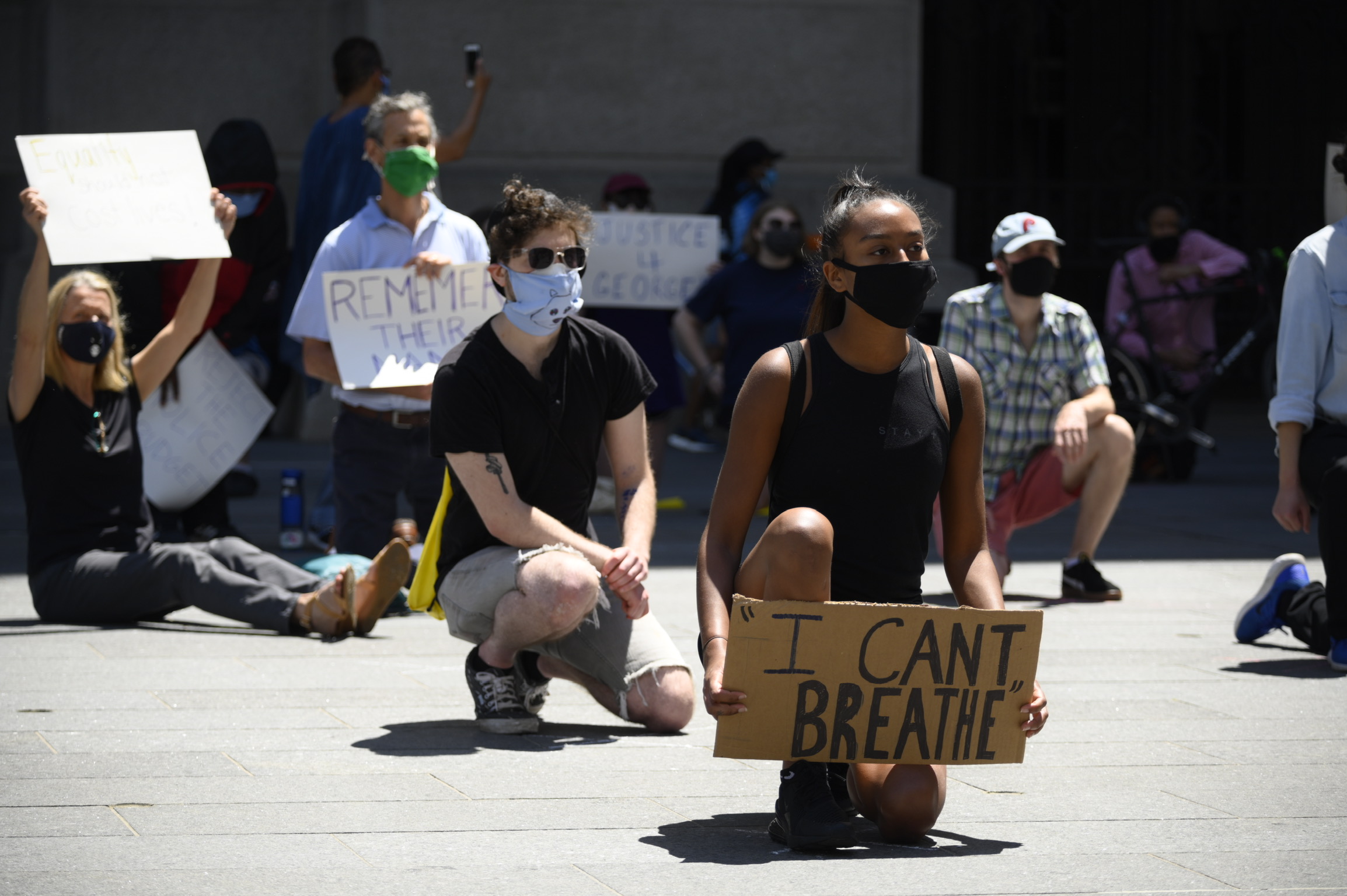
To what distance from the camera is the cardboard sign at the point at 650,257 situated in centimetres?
977

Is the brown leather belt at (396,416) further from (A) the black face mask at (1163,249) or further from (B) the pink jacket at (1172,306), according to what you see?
(A) the black face mask at (1163,249)

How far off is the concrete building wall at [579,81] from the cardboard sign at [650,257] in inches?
163

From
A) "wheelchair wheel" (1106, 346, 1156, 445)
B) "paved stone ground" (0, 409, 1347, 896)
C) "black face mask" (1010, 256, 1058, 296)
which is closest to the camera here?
"paved stone ground" (0, 409, 1347, 896)

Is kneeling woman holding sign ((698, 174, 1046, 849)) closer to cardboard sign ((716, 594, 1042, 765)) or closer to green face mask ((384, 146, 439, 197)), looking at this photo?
cardboard sign ((716, 594, 1042, 765))

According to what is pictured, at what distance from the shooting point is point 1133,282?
1201cm

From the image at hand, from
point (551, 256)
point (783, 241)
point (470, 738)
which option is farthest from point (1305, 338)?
point (783, 241)

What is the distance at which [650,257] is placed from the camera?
987cm

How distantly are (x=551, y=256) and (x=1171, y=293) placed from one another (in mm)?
7767

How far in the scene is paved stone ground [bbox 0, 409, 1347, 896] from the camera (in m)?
3.57

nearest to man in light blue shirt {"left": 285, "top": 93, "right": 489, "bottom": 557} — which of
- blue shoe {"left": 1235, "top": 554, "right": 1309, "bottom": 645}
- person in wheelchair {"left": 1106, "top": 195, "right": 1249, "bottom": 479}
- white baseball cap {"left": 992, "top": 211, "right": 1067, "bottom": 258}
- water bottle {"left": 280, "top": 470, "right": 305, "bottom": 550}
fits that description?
water bottle {"left": 280, "top": 470, "right": 305, "bottom": 550}

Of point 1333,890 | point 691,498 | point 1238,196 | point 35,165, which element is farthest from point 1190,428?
point 1238,196

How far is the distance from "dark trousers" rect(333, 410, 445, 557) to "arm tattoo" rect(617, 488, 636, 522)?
1919 millimetres

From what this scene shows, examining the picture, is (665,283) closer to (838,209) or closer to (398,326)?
(398,326)

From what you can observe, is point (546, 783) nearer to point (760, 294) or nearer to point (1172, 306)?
point (760, 294)
